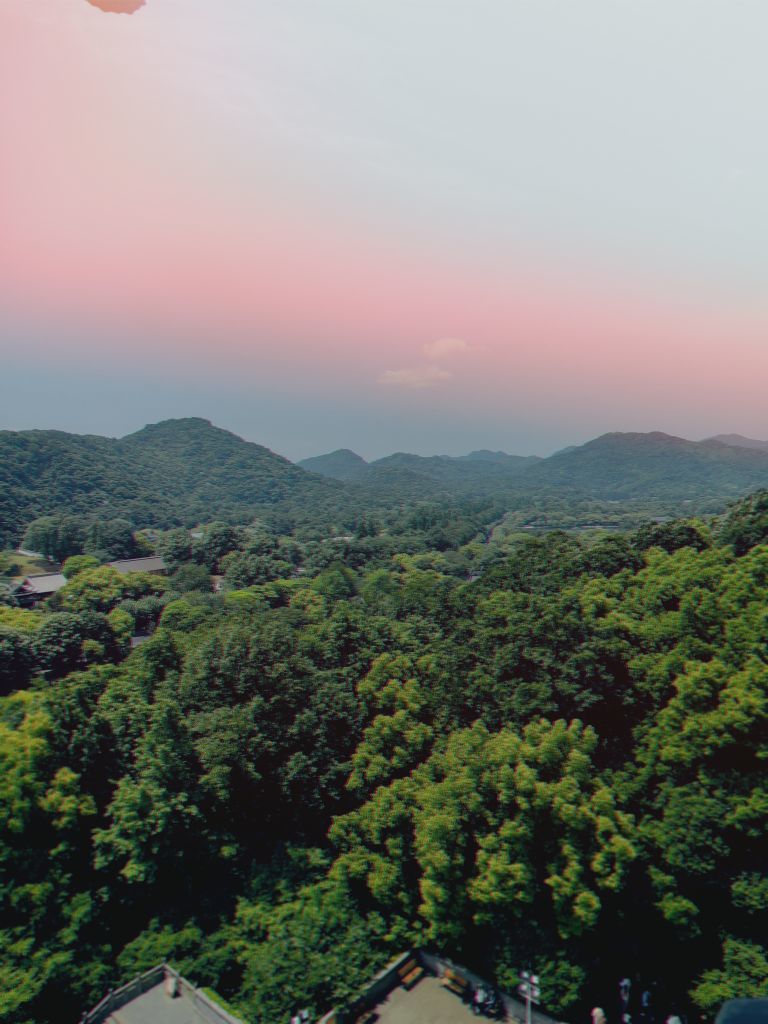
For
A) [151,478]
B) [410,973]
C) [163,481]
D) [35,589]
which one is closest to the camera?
[410,973]

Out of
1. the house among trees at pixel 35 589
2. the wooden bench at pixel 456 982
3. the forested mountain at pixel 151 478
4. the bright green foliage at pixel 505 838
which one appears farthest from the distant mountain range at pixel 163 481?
the wooden bench at pixel 456 982

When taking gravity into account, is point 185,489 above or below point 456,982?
above

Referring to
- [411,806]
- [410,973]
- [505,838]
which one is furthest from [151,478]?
[505,838]

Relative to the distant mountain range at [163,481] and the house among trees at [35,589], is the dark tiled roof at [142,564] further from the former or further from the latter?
the distant mountain range at [163,481]

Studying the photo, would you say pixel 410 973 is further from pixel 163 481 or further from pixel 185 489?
pixel 185 489

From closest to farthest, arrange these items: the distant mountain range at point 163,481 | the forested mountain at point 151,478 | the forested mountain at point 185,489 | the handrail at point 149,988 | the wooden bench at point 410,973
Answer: the handrail at point 149,988, the wooden bench at point 410,973, the forested mountain at point 151,478, the distant mountain range at point 163,481, the forested mountain at point 185,489

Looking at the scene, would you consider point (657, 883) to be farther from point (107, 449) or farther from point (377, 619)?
point (107, 449)

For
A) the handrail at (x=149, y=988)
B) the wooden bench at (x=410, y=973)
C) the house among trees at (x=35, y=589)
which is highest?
the house among trees at (x=35, y=589)

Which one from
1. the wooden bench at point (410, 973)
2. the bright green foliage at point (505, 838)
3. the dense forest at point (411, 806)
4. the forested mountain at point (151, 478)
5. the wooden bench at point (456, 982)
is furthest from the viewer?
the forested mountain at point (151, 478)
